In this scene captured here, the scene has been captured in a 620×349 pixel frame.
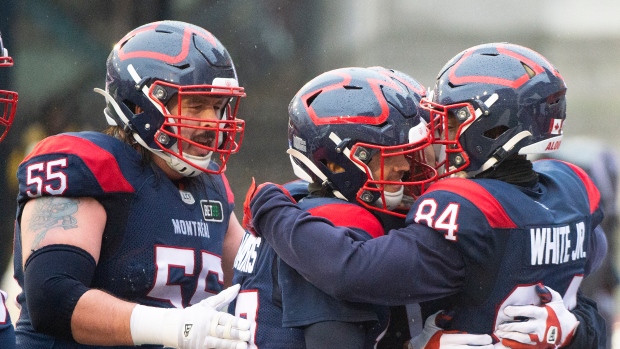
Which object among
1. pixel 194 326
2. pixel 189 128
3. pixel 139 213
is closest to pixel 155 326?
pixel 194 326

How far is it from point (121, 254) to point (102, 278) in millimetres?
75

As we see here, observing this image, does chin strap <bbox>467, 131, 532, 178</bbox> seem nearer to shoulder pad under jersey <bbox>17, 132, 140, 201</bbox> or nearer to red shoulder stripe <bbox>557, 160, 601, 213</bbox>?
red shoulder stripe <bbox>557, 160, 601, 213</bbox>

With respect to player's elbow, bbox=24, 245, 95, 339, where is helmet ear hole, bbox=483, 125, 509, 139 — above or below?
above

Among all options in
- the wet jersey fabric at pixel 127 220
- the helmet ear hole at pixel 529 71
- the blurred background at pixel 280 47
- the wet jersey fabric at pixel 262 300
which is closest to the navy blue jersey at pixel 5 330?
the wet jersey fabric at pixel 127 220

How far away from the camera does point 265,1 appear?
16.2 feet

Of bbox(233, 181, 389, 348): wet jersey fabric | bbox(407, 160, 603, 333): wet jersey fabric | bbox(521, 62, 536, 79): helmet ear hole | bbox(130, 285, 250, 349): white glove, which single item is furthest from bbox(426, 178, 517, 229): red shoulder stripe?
bbox(130, 285, 250, 349): white glove

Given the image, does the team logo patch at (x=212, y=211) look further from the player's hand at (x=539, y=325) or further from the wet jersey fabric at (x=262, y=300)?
the player's hand at (x=539, y=325)

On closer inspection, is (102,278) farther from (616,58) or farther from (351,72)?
(616,58)

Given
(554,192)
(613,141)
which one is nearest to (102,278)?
(554,192)

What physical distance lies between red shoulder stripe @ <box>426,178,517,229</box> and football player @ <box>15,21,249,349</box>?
563 mm

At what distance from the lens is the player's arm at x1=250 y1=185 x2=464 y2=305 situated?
193 cm

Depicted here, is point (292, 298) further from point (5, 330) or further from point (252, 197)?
point (5, 330)

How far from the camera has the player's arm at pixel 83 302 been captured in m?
2.03

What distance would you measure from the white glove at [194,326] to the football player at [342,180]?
0.06m
